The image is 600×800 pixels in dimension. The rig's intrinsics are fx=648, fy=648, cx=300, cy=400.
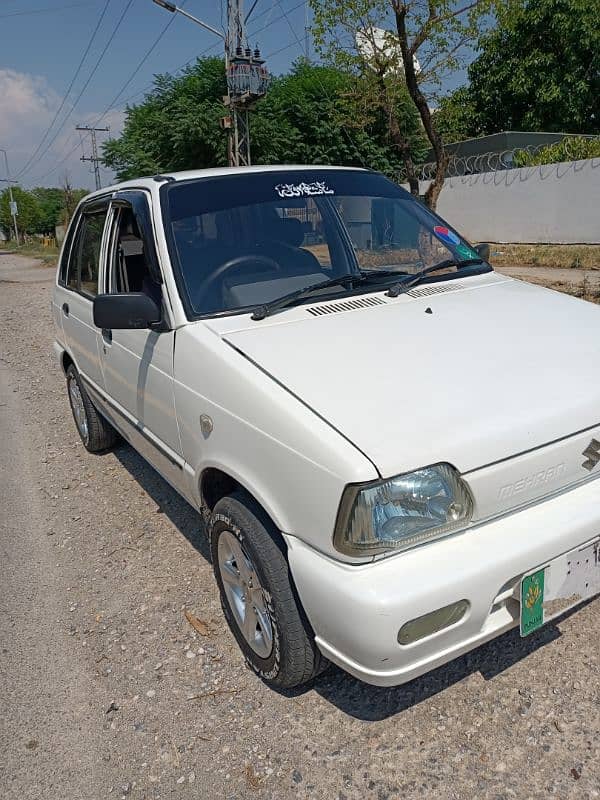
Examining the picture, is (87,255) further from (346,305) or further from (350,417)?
(350,417)

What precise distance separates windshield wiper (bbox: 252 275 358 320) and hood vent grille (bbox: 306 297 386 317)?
0.10 meters

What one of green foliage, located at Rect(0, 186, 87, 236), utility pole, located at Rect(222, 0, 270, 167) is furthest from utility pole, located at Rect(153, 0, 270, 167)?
green foliage, located at Rect(0, 186, 87, 236)

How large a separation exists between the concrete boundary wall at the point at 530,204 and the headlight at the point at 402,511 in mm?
18018

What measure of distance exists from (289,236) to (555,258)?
12.9m

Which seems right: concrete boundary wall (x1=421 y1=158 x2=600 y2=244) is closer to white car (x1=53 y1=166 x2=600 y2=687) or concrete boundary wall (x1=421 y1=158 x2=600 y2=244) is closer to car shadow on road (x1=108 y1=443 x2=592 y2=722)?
white car (x1=53 y1=166 x2=600 y2=687)

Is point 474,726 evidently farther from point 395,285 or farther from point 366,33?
point 366,33

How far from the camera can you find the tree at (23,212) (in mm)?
84500

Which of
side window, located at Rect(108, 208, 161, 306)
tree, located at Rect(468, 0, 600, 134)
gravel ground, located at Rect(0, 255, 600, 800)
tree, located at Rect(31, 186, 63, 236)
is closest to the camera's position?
gravel ground, located at Rect(0, 255, 600, 800)

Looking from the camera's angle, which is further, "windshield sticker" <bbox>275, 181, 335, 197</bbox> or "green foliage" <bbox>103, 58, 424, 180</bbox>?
"green foliage" <bbox>103, 58, 424, 180</bbox>

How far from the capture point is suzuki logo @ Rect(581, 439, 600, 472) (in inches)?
84.7

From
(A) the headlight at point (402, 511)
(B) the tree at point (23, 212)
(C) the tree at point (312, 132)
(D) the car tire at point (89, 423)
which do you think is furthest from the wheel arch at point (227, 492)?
(B) the tree at point (23, 212)

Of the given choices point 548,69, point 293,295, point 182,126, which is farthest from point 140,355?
point 548,69

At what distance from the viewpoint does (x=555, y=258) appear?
1448 centimetres

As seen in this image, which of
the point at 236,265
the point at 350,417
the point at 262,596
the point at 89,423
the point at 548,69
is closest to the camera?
the point at 350,417
